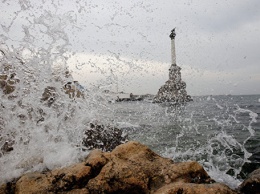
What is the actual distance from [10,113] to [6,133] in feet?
1.41

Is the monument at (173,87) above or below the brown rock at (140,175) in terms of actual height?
above

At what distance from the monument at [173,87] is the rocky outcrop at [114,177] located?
→ 50.3m

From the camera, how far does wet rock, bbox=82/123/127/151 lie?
6.72 metres

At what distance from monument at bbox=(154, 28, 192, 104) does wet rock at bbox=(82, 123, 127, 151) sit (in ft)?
152

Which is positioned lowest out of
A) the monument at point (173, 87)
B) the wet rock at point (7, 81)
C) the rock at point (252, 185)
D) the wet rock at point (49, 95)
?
the rock at point (252, 185)

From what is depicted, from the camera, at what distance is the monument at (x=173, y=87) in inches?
2134

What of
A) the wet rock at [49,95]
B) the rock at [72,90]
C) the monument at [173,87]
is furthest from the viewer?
the monument at [173,87]

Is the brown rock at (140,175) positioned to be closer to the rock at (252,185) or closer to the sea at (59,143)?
the rock at (252,185)

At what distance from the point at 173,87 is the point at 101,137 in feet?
182

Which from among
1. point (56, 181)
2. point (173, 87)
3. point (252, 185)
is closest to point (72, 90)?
point (56, 181)

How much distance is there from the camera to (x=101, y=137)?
23.8ft

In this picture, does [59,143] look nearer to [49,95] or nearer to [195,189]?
[49,95]

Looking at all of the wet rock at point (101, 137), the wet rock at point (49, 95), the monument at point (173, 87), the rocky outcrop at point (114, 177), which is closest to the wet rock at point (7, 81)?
the wet rock at point (49, 95)

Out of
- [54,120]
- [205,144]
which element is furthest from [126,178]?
[205,144]
